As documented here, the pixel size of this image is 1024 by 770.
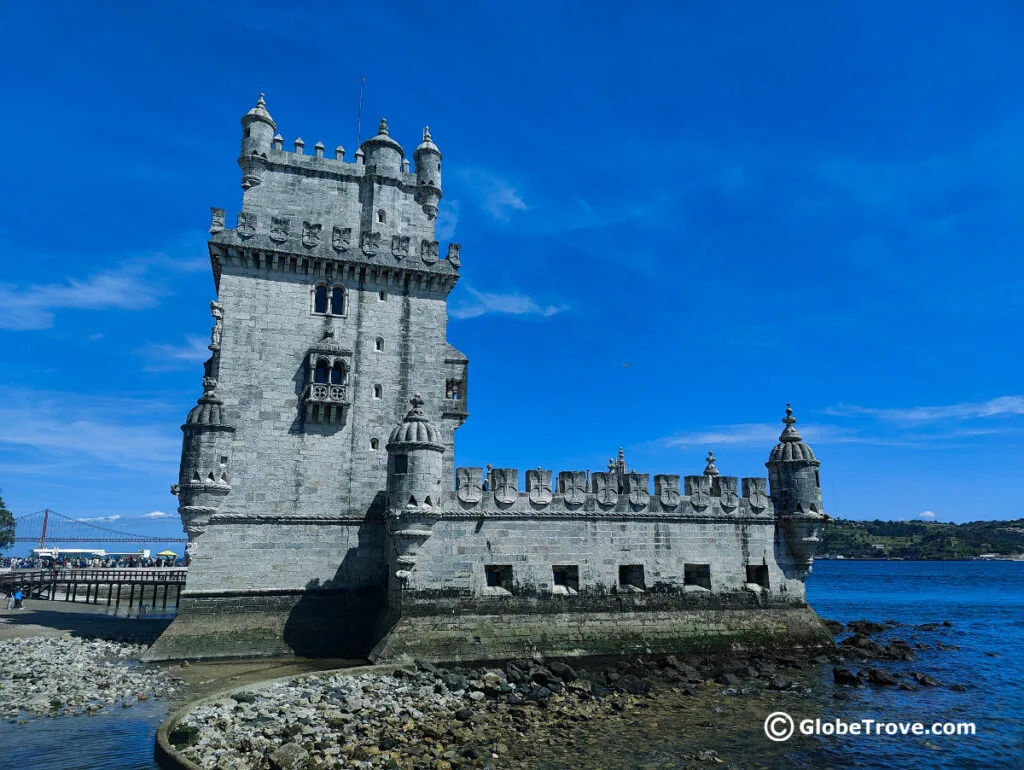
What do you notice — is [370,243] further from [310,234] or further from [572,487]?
[572,487]

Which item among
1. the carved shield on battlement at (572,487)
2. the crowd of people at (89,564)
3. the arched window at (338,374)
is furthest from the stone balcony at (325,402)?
the crowd of people at (89,564)

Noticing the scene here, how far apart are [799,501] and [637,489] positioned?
6.80 m

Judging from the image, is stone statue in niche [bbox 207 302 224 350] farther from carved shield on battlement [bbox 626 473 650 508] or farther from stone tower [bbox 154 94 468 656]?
carved shield on battlement [bbox 626 473 650 508]

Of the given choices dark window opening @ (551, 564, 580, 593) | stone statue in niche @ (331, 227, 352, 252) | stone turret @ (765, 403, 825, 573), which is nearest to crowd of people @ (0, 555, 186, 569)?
stone statue in niche @ (331, 227, 352, 252)

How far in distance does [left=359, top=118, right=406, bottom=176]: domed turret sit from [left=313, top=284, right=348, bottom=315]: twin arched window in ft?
18.6

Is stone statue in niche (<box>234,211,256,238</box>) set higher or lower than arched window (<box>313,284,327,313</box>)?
higher

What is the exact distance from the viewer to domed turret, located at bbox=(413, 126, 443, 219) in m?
28.6

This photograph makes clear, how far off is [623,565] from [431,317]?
12511 millimetres

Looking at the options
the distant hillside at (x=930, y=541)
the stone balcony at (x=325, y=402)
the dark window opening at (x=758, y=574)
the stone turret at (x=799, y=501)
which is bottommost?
→ the distant hillside at (x=930, y=541)

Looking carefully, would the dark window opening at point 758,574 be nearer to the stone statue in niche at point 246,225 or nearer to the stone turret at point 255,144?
the stone statue in niche at point 246,225

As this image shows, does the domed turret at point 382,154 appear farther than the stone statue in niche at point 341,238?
Yes

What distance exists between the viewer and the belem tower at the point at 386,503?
879 inches

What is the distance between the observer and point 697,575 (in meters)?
25.4

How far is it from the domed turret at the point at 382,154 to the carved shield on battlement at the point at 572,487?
49.1ft
